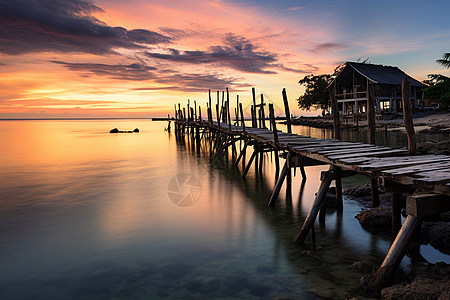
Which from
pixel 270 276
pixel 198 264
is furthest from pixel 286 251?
pixel 198 264

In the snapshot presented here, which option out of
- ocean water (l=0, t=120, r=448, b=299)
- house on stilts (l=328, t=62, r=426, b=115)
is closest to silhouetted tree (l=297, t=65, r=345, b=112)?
house on stilts (l=328, t=62, r=426, b=115)

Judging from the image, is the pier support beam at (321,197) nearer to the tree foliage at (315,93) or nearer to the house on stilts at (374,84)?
the house on stilts at (374,84)

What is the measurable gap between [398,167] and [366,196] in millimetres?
5228

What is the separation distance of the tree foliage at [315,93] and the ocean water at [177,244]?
152ft

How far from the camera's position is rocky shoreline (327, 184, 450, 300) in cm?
401

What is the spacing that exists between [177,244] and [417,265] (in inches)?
189

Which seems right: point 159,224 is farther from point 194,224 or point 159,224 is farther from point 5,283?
point 5,283

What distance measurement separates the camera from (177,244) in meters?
7.38

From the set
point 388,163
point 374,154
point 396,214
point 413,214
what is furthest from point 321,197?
point 413,214

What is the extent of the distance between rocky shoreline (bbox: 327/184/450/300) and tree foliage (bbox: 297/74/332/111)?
49672 millimetres

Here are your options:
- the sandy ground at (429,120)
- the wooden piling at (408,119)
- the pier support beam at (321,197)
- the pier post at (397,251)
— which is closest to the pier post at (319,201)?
the pier support beam at (321,197)

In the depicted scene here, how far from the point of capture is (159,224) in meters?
8.91

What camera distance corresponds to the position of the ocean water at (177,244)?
17.5ft

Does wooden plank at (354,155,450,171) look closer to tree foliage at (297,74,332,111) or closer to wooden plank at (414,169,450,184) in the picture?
wooden plank at (414,169,450,184)
